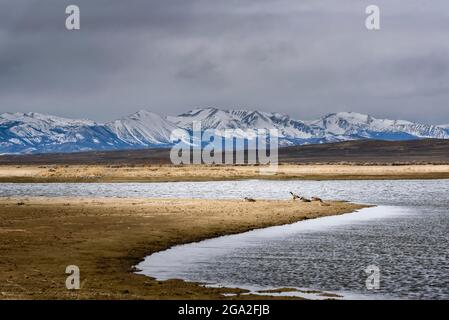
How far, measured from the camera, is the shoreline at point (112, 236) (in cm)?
2455

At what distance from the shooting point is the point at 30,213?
52562 mm

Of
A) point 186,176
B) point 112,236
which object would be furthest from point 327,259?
point 186,176

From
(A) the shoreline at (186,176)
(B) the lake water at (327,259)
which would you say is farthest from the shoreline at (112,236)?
(A) the shoreline at (186,176)

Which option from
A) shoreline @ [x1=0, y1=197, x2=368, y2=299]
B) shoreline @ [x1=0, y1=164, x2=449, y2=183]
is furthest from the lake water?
→ shoreline @ [x1=0, y1=164, x2=449, y2=183]

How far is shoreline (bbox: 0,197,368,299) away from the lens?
24.5 m

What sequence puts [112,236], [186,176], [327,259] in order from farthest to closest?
[186,176], [112,236], [327,259]

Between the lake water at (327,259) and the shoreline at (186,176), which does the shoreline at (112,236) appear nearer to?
the lake water at (327,259)

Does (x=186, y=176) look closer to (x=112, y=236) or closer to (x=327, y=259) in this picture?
(x=112, y=236)

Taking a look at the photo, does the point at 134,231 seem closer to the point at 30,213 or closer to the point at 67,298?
the point at 30,213

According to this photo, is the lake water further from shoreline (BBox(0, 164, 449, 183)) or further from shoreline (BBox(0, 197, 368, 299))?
shoreline (BBox(0, 164, 449, 183))

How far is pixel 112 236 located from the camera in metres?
38.6

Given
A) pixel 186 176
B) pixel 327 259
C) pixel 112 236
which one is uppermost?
pixel 112 236

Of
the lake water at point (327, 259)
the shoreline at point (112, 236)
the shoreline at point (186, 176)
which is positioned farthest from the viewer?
the shoreline at point (186, 176)
